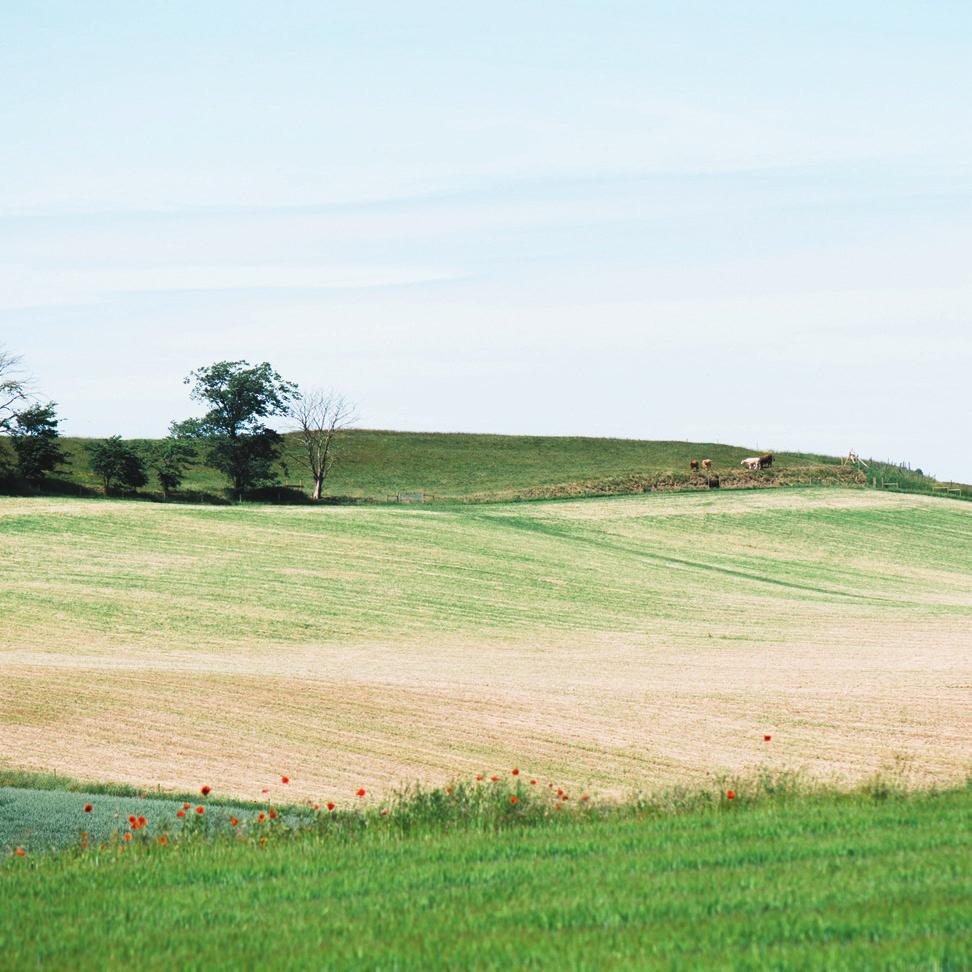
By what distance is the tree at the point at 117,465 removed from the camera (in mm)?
77312

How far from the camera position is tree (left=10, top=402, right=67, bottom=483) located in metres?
76.7

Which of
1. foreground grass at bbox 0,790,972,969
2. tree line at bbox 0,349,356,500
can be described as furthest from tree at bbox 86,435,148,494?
foreground grass at bbox 0,790,972,969

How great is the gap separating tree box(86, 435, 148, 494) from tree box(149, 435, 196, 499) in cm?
114

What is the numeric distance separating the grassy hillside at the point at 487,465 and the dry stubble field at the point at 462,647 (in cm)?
2594

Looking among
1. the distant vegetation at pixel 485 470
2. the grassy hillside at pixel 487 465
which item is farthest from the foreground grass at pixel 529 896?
the grassy hillside at pixel 487 465

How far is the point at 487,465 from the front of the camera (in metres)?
99.7

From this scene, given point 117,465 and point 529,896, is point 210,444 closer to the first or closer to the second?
point 117,465

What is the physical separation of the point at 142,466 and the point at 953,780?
7125 centimetres

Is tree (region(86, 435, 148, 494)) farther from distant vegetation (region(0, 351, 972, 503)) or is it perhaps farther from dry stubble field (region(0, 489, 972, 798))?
dry stubble field (region(0, 489, 972, 798))

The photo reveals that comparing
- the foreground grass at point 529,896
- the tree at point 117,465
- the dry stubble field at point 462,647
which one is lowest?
the dry stubble field at point 462,647

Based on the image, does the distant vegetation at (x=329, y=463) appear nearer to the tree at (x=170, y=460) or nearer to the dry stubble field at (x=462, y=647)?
the tree at (x=170, y=460)

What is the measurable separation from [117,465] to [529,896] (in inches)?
2907

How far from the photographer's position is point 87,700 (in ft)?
63.6

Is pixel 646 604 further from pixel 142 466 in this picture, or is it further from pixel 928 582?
pixel 142 466
